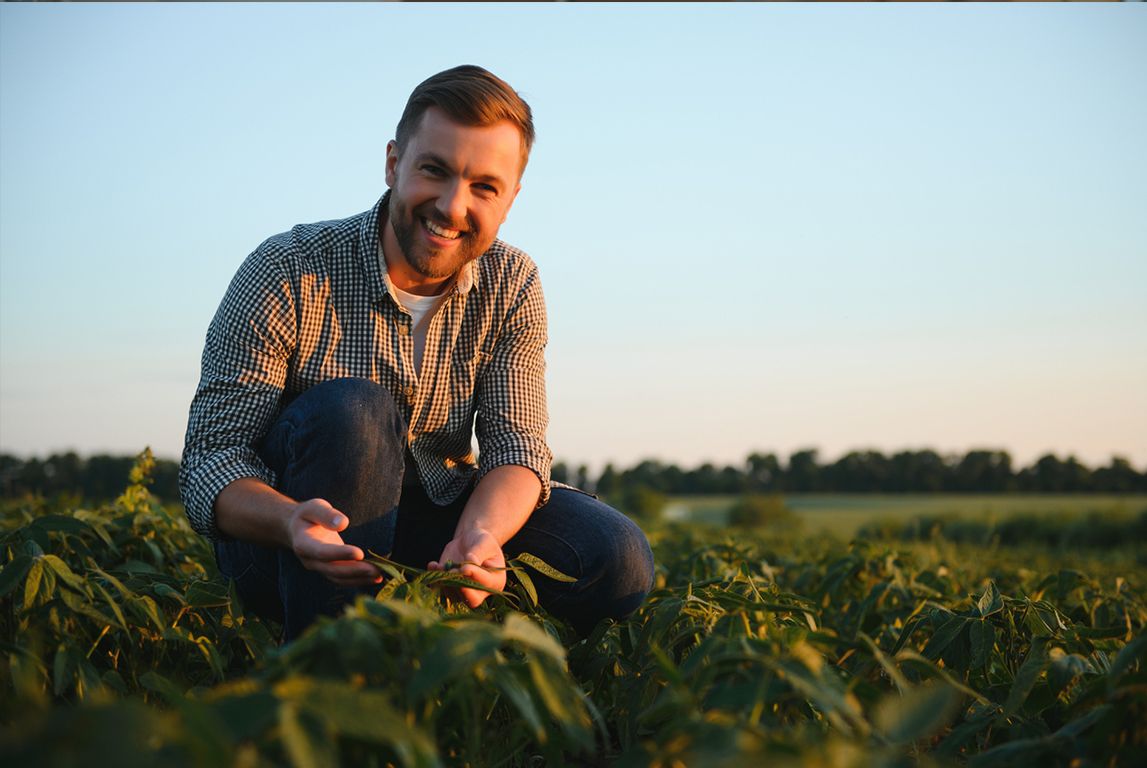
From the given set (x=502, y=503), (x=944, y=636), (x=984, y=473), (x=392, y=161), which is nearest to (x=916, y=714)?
(x=944, y=636)

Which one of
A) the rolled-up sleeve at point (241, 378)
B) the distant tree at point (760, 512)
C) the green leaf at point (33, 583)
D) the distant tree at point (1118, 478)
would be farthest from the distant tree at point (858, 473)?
the green leaf at point (33, 583)

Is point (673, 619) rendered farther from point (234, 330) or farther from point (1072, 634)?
point (234, 330)

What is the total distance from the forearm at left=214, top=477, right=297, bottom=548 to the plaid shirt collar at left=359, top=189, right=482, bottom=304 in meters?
0.68

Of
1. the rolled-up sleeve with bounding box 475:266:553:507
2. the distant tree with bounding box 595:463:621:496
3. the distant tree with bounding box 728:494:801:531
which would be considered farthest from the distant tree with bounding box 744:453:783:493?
the rolled-up sleeve with bounding box 475:266:553:507

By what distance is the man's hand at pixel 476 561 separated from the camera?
6.06ft

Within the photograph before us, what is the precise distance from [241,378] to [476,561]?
878 millimetres

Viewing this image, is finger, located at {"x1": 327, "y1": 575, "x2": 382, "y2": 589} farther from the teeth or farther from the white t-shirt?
the teeth

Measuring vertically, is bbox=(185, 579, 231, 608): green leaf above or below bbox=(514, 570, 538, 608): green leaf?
below

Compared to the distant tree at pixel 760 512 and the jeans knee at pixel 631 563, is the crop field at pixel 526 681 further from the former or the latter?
the distant tree at pixel 760 512

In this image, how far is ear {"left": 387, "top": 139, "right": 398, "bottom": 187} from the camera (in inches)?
111

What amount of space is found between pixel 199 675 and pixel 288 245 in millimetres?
1168

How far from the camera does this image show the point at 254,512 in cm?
209

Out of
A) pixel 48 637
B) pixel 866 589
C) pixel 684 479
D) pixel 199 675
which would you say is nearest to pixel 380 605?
pixel 48 637

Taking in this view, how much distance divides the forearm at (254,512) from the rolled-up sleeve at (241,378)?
0.08 meters
